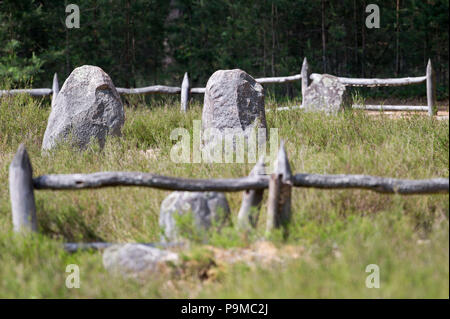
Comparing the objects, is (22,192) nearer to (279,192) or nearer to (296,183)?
(279,192)

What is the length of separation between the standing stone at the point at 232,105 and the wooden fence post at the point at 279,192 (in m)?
2.91

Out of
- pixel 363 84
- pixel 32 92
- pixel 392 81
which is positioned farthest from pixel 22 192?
pixel 392 81

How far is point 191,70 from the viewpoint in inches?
675

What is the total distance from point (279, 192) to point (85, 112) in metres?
4.08

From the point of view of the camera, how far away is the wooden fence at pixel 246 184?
4.16 meters

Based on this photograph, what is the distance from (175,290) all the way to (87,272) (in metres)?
0.69

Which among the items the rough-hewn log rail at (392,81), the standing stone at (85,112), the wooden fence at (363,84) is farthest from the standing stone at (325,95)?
the standing stone at (85,112)

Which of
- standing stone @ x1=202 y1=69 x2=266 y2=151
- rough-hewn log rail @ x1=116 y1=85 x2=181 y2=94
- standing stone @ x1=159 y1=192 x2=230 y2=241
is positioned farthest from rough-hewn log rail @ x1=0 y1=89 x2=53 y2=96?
standing stone @ x1=159 y1=192 x2=230 y2=241

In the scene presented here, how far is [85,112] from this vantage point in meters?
7.35

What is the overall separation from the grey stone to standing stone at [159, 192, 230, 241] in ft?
1.14

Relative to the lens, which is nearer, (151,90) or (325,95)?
(325,95)

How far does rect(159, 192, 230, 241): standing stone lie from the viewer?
437cm

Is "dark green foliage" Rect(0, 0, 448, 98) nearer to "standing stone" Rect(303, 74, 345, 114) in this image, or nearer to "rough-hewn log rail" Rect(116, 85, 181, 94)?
"rough-hewn log rail" Rect(116, 85, 181, 94)

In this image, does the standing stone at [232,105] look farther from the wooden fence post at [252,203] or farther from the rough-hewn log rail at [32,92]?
the rough-hewn log rail at [32,92]
